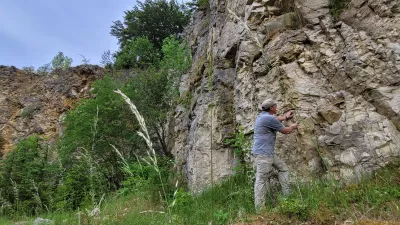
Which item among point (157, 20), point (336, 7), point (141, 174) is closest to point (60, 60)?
point (157, 20)

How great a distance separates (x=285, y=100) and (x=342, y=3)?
7.01 feet

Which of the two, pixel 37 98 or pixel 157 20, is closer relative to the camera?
pixel 37 98

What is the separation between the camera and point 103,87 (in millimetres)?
14258

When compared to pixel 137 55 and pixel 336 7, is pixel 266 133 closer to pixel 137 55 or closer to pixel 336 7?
pixel 336 7

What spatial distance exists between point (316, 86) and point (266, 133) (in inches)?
70.0

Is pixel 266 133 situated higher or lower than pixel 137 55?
lower

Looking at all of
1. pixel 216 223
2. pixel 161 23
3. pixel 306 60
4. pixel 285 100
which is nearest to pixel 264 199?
pixel 216 223

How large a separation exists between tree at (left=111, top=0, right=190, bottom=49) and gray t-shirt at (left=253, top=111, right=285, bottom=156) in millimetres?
23003

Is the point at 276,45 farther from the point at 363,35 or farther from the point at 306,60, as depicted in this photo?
the point at 363,35

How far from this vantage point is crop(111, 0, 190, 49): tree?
27328 millimetres

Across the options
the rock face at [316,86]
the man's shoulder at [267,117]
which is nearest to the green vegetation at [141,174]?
the rock face at [316,86]

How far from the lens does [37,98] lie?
73.4 feet

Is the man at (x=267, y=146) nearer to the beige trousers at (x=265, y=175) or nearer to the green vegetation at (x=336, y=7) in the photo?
the beige trousers at (x=265, y=175)

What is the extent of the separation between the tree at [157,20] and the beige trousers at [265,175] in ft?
75.8
